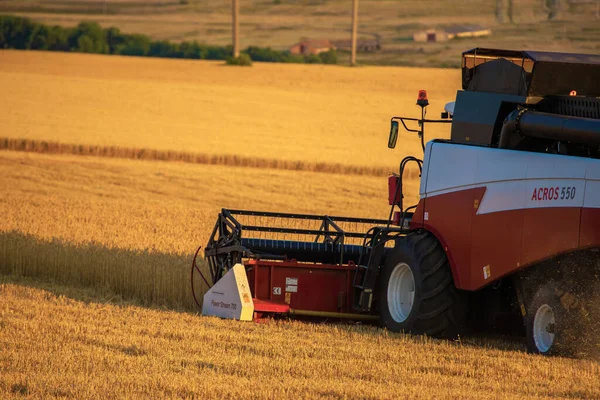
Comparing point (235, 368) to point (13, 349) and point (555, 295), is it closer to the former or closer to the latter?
point (13, 349)

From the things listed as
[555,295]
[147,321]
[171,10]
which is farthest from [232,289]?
[171,10]

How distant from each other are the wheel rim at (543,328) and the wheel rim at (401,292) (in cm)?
153

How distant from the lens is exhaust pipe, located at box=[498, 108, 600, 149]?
331 inches

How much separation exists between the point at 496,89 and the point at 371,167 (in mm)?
19040

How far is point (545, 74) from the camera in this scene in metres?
9.52

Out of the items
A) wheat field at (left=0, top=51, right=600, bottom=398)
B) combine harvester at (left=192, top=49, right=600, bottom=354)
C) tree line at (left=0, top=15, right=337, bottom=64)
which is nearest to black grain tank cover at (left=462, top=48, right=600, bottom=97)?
combine harvester at (left=192, top=49, right=600, bottom=354)

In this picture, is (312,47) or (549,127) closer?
(549,127)

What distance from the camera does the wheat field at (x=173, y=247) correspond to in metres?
7.84

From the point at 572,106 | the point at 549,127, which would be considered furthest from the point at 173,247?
the point at 549,127

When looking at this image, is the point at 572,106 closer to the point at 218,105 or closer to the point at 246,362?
the point at 246,362

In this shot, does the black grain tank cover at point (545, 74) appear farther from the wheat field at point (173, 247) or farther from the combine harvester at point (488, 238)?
the wheat field at point (173, 247)

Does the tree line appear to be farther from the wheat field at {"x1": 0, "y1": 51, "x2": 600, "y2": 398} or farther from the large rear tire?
the large rear tire

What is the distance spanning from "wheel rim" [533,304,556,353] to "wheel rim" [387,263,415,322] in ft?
5.03

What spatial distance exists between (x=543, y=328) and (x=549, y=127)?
1717mm
